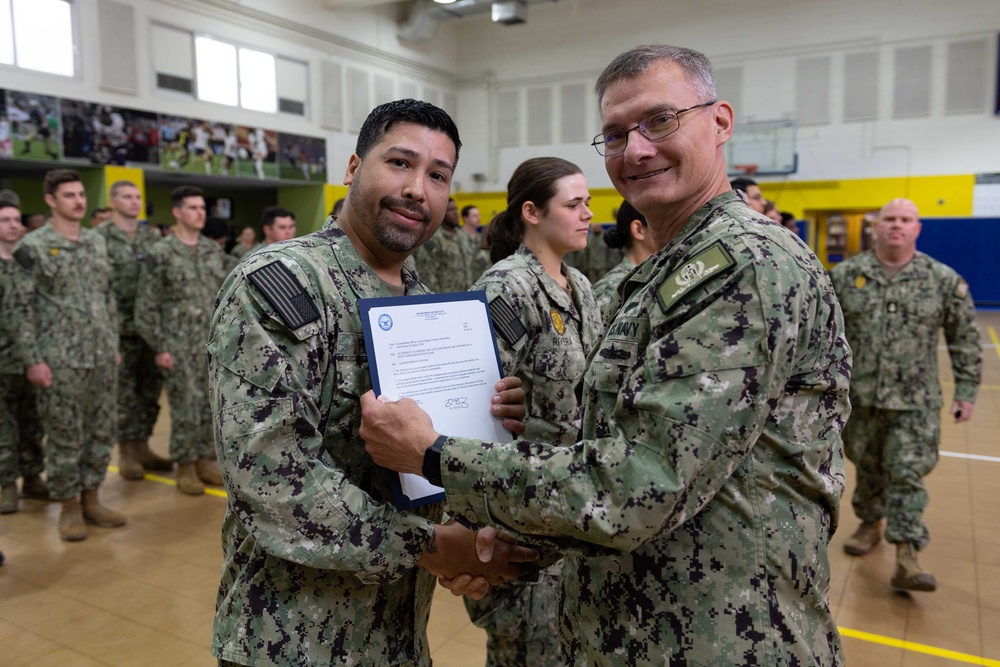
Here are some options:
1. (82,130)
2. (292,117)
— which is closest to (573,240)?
(82,130)

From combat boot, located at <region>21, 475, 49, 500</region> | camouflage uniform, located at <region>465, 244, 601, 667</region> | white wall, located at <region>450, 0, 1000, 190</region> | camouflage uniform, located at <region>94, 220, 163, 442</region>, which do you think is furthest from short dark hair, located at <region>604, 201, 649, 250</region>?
white wall, located at <region>450, 0, 1000, 190</region>

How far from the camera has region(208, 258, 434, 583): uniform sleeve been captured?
1.35m

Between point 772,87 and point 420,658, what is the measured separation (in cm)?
1763

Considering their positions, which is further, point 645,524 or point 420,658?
point 420,658

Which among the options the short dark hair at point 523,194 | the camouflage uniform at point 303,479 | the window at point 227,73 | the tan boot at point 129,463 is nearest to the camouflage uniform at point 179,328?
the tan boot at point 129,463

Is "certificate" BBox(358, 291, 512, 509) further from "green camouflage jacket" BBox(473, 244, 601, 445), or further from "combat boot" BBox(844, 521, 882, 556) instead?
"combat boot" BBox(844, 521, 882, 556)

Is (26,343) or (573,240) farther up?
(573,240)

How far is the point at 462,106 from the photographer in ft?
67.5

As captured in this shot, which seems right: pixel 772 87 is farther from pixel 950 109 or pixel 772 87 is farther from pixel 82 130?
Answer: pixel 82 130

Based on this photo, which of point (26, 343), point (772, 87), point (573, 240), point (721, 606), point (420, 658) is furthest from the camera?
point (772, 87)

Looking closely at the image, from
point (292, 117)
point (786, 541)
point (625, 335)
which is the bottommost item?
point (786, 541)

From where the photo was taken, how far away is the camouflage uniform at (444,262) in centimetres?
812

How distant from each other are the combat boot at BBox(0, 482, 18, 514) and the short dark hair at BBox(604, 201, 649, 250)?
449cm

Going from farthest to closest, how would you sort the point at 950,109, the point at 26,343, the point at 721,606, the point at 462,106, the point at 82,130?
the point at 462,106
the point at 950,109
the point at 82,130
the point at 26,343
the point at 721,606
